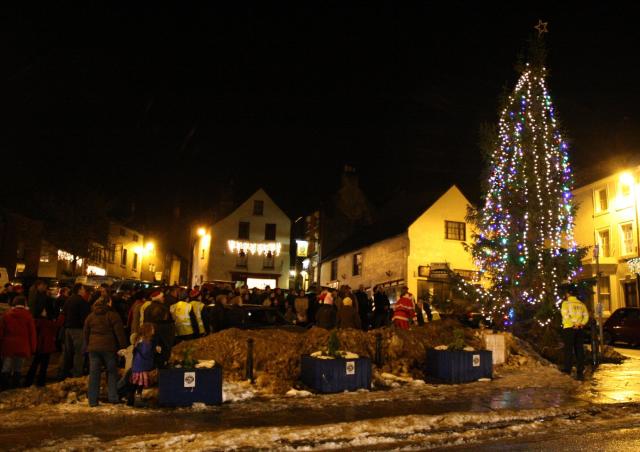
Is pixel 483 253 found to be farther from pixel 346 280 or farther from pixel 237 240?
pixel 237 240

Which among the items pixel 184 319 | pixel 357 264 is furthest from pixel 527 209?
pixel 357 264

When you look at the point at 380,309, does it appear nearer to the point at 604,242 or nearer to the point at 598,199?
the point at 604,242

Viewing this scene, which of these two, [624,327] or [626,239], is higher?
[626,239]

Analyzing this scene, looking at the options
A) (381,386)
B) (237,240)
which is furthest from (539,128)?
(237,240)

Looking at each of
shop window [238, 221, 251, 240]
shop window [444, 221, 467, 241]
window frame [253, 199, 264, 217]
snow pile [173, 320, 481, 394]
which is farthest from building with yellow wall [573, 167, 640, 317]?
shop window [238, 221, 251, 240]

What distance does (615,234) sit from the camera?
32.8 metres

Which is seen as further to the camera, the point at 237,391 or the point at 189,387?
the point at 237,391

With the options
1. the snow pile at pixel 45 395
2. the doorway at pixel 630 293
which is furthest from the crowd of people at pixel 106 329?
the doorway at pixel 630 293

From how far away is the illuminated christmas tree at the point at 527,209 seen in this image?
18609 millimetres

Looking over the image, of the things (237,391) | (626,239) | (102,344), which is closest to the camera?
(102,344)

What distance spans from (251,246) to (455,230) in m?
19.0

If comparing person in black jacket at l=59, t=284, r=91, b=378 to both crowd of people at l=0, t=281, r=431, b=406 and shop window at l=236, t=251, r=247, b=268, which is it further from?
shop window at l=236, t=251, r=247, b=268

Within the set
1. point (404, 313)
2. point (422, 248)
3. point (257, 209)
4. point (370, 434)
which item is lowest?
point (370, 434)

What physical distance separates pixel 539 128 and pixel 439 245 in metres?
14.0
